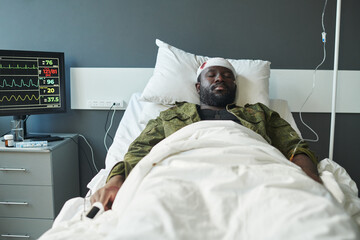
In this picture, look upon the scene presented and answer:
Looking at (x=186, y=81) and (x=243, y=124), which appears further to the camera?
(x=186, y=81)

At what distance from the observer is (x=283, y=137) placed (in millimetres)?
1528

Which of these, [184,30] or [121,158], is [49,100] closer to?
[121,158]

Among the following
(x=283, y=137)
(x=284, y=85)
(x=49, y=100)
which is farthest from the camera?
(x=284, y=85)

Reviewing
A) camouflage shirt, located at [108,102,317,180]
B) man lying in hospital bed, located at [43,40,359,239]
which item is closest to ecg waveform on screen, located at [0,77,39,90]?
camouflage shirt, located at [108,102,317,180]

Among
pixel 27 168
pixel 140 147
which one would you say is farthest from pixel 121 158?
pixel 27 168

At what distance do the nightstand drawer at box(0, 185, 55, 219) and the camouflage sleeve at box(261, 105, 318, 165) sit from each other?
1.25 m

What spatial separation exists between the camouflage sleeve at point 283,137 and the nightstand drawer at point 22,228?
4.35ft

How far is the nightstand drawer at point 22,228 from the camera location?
68.6 inches

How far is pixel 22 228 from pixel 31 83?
853 millimetres

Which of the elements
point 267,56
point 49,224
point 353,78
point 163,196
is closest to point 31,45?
point 49,224

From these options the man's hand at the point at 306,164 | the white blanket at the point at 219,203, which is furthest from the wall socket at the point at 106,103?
the man's hand at the point at 306,164

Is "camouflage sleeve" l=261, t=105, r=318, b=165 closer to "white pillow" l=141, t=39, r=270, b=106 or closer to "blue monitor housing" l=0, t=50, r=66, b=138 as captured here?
"white pillow" l=141, t=39, r=270, b=106

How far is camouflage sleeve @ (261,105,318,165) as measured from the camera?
1393 millimetres

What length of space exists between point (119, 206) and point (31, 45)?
1639 mm
